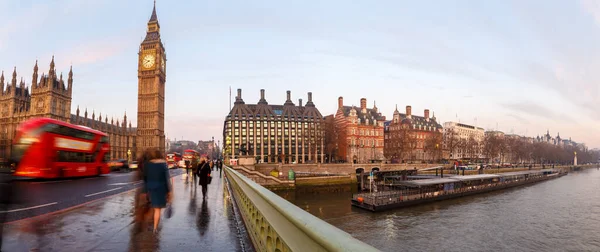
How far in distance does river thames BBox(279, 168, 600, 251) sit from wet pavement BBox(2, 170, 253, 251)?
1780cm

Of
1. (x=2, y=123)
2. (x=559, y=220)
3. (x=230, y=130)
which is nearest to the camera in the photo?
(x=559, y=220)

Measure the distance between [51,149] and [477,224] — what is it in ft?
111

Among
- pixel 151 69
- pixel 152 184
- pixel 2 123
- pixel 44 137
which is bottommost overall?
pixel 152 184

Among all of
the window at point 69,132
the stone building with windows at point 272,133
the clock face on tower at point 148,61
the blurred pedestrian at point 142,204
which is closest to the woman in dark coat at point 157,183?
the blurred pedestrian at point 142,204

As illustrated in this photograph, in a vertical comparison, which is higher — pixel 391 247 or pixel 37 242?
pixel 37 242

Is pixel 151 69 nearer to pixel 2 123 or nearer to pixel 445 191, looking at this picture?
pixel 2 123

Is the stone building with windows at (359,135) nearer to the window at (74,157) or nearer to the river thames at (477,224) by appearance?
the river thames at (477,224)

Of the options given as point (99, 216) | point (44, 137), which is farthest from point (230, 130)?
point (99, 216)

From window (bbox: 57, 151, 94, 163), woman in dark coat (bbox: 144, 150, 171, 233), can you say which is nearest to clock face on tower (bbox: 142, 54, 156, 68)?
window (bbox: 57, 151, 94, 163)

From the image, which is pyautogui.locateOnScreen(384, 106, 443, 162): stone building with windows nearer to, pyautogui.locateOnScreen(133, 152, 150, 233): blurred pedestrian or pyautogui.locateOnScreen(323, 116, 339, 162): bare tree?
pyautogui.locateOnScreen(323, 116, 339, 162): bare tree

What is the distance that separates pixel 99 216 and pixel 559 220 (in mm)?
38017

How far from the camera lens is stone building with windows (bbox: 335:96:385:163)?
343 ft

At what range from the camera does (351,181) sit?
205 feet

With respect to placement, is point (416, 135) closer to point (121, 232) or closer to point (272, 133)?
point (272, 133)
